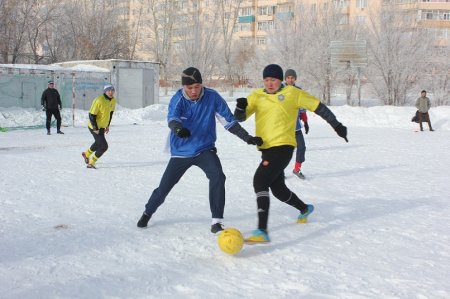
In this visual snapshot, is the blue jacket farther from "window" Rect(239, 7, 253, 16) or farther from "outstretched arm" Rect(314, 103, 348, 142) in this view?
"window" Rect(239, 7, 253, 16)

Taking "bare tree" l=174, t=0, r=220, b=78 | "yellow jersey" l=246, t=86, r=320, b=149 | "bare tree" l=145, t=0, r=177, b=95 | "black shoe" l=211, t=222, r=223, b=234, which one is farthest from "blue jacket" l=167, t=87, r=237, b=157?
"bare tree" l=145, t=0, r=177, b=95

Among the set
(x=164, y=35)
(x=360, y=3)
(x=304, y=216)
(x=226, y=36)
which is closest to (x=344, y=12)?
(x=360, y=3)

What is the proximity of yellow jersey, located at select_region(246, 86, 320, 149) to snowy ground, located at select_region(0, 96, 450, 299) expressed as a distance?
1.03 m

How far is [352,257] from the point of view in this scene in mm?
4199

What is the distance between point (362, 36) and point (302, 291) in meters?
37.7

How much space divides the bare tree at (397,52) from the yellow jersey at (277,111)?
31.3m

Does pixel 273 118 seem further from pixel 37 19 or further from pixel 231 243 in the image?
pixel 37 19

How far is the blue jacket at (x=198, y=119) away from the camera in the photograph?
464 centimetres

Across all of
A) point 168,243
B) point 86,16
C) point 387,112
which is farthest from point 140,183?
point 86,16

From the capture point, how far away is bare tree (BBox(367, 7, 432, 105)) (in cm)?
3328

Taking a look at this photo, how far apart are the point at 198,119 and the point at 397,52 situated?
32.1m

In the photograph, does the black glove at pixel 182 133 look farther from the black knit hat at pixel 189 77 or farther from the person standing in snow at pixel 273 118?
the person standing in snow at pixel 273 118

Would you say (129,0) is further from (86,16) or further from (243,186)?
(243,186)

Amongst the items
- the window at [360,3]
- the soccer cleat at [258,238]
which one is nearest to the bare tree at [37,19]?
the window at [360,3]
